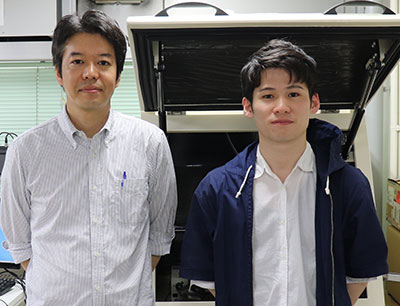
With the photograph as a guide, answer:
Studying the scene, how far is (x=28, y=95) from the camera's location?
2395 millimetres

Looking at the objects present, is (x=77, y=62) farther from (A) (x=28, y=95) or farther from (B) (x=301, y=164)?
(A) (x=28, y=95)

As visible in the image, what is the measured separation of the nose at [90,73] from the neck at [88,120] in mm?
121

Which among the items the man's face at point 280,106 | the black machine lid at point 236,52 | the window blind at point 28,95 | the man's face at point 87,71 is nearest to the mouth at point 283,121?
the man's face at point 280,106

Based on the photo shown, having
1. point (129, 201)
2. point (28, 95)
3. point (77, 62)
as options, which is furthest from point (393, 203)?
point (28, 95)

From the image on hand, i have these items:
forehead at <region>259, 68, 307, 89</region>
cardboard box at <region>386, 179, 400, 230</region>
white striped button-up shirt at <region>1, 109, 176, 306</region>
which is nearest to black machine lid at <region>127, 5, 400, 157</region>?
forehead at <region>259, 68, 307, 89</region>

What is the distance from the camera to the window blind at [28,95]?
236 centimetres

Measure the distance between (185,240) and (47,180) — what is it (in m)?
0.47

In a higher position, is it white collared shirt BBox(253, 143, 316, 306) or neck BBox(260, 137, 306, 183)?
neck BBox(260, 137, 306, 183)

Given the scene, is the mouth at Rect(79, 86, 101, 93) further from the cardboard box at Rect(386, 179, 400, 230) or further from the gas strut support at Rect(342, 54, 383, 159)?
the cardboard box at Rect(386, 179, 400, 230)

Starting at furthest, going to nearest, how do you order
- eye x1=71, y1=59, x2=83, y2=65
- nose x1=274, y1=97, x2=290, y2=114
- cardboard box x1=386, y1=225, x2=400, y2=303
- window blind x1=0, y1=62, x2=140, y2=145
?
window blind x1=0, y1=62, x2=140, y2=145 < cardboard box x1=386, y1=225, x2=400, y2=303 < eye x1=71, y1=59, x2=83, y2=65 < nose x1=274, y1=97, x2=290, y2=114

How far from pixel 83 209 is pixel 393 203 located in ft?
4.86

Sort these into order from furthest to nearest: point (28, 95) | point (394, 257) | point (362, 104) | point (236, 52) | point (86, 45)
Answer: point (28, 95), point (394, 257), point (362, 104), point (236, 52), point (86, 45)

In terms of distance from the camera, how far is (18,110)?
2.40 m

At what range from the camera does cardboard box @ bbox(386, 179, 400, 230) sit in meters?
1.80
